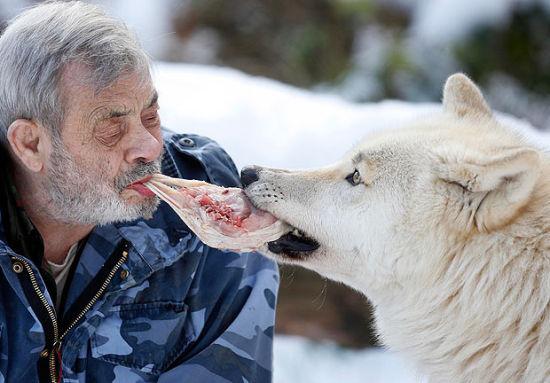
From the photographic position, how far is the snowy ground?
4402 millimetres

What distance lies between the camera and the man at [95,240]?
243cm

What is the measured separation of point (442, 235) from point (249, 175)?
67 cm

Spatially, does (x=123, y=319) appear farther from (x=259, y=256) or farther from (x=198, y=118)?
(x=198, y=118)

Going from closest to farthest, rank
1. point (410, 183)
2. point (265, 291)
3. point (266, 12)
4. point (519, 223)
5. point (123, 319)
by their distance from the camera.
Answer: point (519, 223) → point (410, 183) → point (123, 319) → point (265, 291) → point (266, 12)

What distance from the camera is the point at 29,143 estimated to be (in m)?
2.51

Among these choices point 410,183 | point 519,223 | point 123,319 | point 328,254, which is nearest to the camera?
point 519,223

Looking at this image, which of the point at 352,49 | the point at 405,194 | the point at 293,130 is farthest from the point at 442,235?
the point at 352,49

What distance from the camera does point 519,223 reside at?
2.03 meters

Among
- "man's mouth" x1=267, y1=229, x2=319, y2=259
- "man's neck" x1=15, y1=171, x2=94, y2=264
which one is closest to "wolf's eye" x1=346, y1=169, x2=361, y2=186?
"man's mouth" x1=267, y1=229, x2=319, y2=259

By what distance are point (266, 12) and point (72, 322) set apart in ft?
22.5

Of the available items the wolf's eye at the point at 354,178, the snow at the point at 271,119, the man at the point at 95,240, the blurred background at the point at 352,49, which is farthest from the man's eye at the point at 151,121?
the snow at the point at 271,119

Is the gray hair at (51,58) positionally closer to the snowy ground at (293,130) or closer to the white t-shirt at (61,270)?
the white t-shirt at (61,270)

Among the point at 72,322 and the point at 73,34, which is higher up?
the point at 73,34

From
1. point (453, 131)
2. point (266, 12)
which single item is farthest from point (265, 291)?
point (266, 12)
